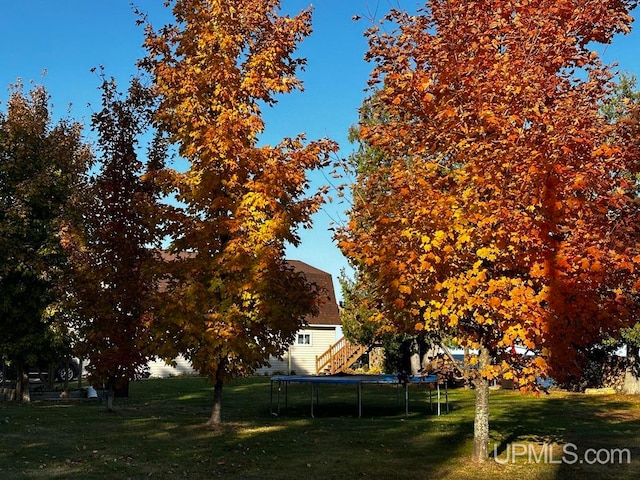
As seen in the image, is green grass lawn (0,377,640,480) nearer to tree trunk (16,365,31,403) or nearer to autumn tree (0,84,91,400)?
tree trunk (16,365,31,403)

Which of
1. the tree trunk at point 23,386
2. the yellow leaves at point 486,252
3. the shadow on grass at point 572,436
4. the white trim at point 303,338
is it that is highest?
the yellow leaves at point 486,252

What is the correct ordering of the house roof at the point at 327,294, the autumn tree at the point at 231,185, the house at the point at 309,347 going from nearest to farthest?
the autumn tree at the point at 231,185 → the house at the point at 309,347 → the house roof at the point at 327,294

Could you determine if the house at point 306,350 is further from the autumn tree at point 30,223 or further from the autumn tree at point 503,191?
the autumn tree at point 503,191

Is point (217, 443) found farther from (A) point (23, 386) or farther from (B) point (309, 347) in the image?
(B) point (309, 347)

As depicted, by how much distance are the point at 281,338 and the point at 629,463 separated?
24.3 feet

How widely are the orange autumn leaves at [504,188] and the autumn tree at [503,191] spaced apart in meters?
0.02

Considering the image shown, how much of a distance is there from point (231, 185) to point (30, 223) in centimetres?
1165

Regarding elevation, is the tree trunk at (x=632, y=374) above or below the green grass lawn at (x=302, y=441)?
above

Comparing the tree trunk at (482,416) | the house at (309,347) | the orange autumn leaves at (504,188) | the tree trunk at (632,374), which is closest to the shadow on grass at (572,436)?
the tree trunk at (482,416)

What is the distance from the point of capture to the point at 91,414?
1817 cm

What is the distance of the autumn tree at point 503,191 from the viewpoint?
336 inches

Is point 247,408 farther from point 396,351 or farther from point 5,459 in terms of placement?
point 396,351

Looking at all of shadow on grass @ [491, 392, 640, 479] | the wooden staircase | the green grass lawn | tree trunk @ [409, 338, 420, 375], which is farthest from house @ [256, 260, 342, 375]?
shadow on grass @ [491, 392, 640, 479]

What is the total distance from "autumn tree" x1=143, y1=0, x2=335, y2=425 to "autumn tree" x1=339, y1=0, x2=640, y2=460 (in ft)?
12.4
